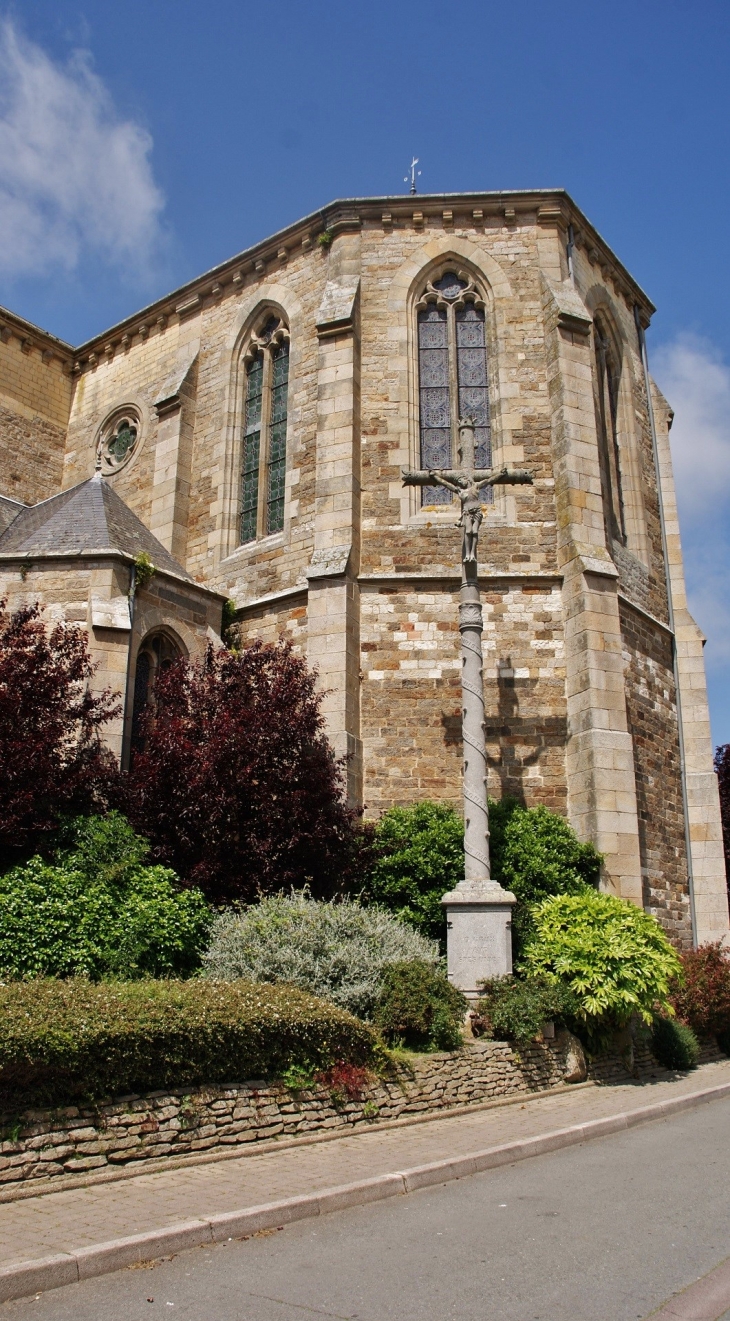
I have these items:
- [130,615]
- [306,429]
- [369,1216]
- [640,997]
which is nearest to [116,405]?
[306,429]

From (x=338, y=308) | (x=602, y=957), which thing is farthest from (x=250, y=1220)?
(x=338, y=308)

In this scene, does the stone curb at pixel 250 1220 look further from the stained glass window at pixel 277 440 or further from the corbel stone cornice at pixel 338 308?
the corbel stone cornice at pixel 338 308

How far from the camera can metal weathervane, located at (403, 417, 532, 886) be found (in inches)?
476

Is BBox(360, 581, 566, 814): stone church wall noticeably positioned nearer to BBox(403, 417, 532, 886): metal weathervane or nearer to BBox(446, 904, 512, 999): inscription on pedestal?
BBox(403, 417, 532, 886): metal weathervane

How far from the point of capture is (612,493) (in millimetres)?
18172

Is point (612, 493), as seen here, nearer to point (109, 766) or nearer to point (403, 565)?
point (403, 565)

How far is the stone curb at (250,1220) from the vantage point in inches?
187

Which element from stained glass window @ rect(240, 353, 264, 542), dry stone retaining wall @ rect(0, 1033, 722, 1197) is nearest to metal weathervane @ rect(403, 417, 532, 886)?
dry stone retaining wall @ rect(0, 1033, 722, 1197)

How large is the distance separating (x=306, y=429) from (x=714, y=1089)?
12.1 metres

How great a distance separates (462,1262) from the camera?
518 centimetres

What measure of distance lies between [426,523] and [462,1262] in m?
12.4

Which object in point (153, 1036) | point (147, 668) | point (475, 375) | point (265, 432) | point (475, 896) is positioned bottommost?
point (153, 1036)

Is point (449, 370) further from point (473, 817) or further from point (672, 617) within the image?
point (473, 817)

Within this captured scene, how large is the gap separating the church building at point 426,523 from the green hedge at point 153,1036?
6140 mm
